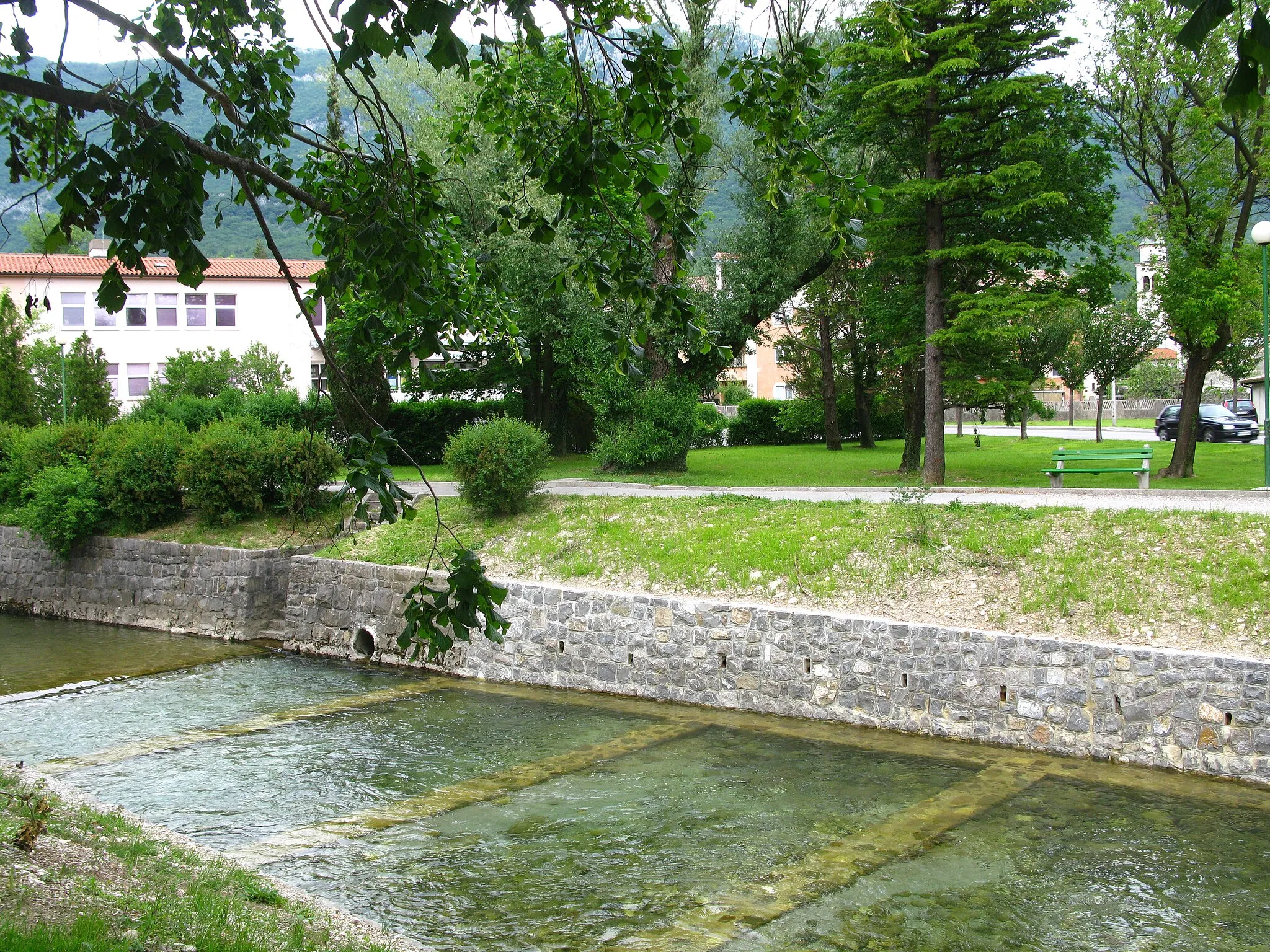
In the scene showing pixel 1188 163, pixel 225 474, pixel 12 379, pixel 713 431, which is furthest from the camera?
pixel 713 431

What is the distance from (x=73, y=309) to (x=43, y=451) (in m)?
32.1

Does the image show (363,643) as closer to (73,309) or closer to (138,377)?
(138,377)

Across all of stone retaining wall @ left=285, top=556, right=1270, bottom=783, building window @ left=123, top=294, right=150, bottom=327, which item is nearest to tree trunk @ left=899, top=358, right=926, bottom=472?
stone retaining wall @ left=285, top=556, right=1270, bottom=783

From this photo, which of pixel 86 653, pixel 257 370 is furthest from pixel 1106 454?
pixel 257 370

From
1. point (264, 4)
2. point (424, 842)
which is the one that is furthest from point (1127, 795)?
point (264, 4)

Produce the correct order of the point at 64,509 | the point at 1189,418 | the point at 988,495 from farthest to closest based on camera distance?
the point at 1189,418
the point at 64,509
the point at 988,495

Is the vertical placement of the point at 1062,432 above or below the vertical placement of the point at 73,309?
below

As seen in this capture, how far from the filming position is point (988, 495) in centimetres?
1523

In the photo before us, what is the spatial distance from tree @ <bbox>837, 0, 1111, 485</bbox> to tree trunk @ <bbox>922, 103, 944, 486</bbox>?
0.08 ft

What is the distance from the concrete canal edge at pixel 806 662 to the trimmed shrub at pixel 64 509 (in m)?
2.75

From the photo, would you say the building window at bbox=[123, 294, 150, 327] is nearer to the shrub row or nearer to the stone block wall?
the stone block wall

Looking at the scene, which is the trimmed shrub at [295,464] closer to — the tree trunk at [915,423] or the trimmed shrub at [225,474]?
the trimmed shrub at [225,474]

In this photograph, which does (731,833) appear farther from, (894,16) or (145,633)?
(145,633)

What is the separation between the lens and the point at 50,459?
1991 centimetres
